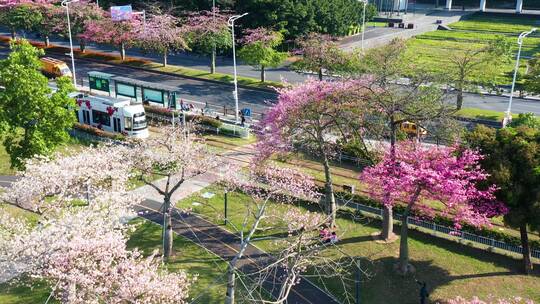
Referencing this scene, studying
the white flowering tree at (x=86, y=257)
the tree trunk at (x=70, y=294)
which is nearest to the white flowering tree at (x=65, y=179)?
the white flowering tree at (x=86, y=257)

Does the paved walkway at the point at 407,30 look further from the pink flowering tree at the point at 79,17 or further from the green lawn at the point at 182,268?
the green lawn at the point at 182,268

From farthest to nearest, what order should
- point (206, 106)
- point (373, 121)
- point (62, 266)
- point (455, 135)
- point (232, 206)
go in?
point (206, 106) → point (232, 206) → point (373, 121) → point (455, 135) → point (62, 266)

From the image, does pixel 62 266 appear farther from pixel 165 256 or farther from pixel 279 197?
pixel 279 197

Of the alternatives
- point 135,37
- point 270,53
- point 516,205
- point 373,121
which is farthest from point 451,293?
point 135,37

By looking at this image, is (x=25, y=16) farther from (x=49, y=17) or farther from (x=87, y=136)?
(x=87, y=136)

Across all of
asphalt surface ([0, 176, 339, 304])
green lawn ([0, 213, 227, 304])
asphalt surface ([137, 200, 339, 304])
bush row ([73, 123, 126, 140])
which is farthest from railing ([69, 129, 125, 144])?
green lawn ([0, 213, 227, 304])

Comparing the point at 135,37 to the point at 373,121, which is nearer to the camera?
the point at 373,121
